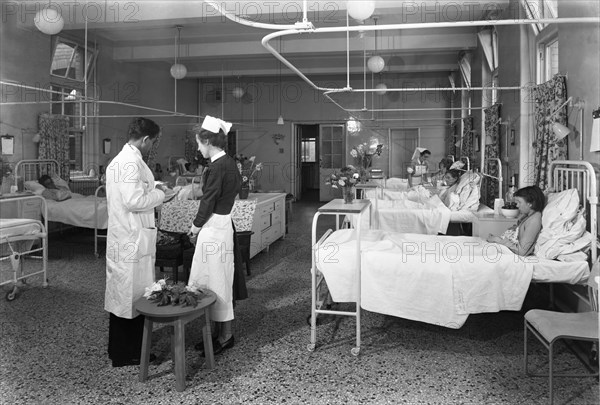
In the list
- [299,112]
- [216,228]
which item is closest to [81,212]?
[216,228]

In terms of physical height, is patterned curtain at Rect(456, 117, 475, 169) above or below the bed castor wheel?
above

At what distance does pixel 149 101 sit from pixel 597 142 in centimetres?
1008

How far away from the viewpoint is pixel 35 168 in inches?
322

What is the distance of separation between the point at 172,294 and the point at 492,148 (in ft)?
20.9

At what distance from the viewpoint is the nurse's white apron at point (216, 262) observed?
3328 millimetres

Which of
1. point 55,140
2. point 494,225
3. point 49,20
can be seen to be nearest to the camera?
point 494,225

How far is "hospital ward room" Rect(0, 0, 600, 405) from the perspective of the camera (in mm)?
2992

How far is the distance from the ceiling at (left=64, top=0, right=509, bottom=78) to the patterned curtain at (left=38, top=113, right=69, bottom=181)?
157 centimetres

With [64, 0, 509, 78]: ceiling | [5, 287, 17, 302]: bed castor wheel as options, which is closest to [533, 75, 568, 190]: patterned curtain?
[64, 0, 509, 78]: ceiling

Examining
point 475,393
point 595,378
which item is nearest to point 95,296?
point 475,393

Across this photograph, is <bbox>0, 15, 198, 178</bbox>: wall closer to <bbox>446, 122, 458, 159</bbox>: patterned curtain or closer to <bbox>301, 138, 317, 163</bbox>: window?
<bbox>301, 138, 317, 163</bbox>: window

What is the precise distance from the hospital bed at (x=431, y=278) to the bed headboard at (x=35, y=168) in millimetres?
5948

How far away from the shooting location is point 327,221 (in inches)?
409

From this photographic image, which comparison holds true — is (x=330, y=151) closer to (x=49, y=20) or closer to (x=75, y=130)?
(x=75, y=130)
